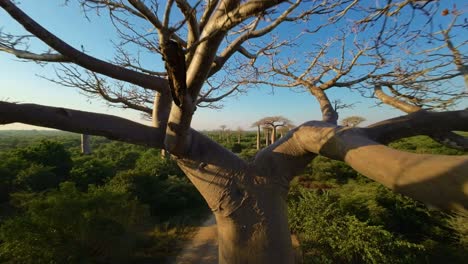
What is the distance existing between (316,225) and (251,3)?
468 centimetres

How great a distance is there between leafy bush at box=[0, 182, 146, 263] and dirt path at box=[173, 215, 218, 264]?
1199mm

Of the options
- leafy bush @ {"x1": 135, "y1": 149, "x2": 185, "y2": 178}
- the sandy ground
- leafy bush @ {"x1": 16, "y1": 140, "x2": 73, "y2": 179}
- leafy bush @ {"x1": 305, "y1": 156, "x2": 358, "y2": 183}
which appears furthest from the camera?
leafy bush @ {"x1": 305, "y1": 156, "x2": 358, "y2": 183}

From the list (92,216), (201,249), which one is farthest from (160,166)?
(92,216)

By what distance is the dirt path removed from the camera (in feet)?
17.3

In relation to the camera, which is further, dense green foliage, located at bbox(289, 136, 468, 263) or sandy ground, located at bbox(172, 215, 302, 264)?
sandy ground, located at bbox(172, 215, 302, 264)

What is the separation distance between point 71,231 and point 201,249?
109 inches

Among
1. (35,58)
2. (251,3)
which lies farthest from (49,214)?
(251,3)

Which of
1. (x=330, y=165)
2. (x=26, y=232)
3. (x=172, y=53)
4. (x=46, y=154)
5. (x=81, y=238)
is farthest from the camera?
(x=330, y=165)

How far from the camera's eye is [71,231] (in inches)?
164

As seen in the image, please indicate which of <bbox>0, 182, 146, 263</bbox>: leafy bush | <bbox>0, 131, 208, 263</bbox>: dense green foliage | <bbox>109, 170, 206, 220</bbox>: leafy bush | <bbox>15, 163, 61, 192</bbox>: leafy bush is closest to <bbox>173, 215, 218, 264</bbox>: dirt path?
<bbox>0, 131, 208, 263</bbox>: dense green foliage

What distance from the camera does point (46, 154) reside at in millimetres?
10070

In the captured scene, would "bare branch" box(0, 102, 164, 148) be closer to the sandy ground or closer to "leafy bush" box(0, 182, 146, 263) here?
"leafy bush" box(0, 182, 146, 263)

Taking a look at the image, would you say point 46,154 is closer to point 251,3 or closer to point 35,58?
point 35,58

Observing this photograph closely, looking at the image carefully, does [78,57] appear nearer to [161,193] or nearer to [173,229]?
[173,229]
